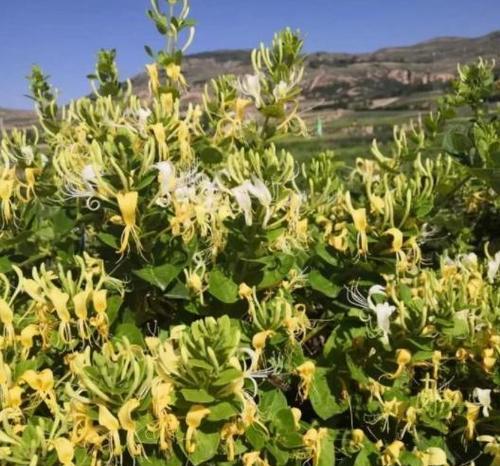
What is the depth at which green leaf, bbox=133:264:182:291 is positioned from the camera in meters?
1.12

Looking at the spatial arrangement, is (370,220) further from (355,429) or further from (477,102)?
(477,102)

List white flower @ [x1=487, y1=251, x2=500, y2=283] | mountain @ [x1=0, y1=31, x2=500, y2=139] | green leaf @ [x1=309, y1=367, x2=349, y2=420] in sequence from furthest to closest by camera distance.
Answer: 1. mountain @ [x1=0, y1=31, x2=500, y2=139]
2. white flower @ [x1=487, y1=251, x2=500, y2=283]
3. green leaf @ [x1=309, y1=367, x2=349, y2=420]

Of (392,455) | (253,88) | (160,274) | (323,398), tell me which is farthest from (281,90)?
(392,455)

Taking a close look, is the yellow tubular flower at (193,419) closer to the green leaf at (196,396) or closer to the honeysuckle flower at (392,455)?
the green leaf at (196,396)

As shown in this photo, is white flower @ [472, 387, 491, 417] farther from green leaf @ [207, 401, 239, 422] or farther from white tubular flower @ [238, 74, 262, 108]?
white tubular flower @ [238, 74, 262, 108]

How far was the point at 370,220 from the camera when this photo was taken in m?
1.19

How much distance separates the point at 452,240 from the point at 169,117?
1.26 metres

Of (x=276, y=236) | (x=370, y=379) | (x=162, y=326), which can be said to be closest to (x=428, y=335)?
(x=370, y=379)

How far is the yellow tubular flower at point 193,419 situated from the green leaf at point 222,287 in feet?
0.80

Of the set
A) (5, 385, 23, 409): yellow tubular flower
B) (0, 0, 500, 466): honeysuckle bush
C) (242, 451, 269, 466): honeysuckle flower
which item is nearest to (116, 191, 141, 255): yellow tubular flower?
(0, 0, 500, 466): honeysuckle bush

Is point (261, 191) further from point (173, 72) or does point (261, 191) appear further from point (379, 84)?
point (379, 84)

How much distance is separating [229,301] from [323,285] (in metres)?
0.19

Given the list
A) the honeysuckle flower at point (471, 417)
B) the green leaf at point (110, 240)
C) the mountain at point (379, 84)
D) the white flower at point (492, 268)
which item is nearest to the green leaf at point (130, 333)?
the green leaf at point (110, 240)

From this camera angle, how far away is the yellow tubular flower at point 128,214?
3.41ft
